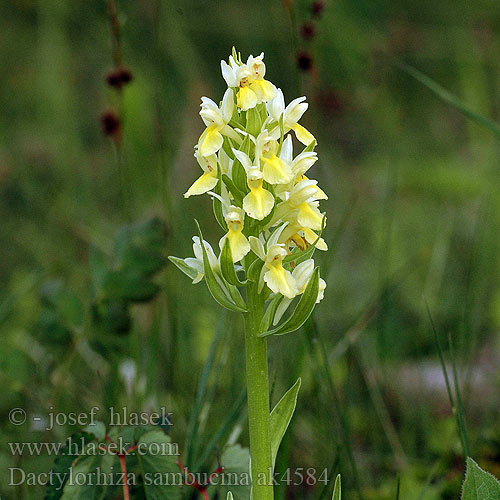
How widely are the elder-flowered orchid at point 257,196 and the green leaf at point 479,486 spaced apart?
0.36 meters

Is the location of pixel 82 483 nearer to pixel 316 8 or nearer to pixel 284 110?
pixel 284 110

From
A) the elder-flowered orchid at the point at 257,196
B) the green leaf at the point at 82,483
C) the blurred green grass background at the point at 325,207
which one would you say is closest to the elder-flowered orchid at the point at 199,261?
the elder-flowered orchid at the point at 257,196

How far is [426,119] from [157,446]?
4109mm

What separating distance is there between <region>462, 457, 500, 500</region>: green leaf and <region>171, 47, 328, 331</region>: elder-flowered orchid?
14.3 inches

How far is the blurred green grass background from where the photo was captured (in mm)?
1855

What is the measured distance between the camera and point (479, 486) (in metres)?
1.08

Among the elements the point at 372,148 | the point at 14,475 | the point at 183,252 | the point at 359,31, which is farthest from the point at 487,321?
the point at 14,475

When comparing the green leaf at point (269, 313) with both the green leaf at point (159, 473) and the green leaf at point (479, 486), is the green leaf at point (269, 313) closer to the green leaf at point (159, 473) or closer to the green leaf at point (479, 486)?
the green leaf at point (159, 473)

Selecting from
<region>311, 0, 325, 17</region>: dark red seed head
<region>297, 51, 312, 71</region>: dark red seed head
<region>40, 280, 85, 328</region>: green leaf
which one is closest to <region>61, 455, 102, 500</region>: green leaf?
<region>40, 280, 85, 328</region>: green leaf

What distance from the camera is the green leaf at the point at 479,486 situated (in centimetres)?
107

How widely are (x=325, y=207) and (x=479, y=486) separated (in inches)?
91.5

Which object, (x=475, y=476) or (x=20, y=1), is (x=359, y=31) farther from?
(x=475, y=476)

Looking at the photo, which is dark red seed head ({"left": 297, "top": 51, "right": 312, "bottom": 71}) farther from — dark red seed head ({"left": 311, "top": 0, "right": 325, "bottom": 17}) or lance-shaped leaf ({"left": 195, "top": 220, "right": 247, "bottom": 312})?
lance-shaped leaf ({"left": 195, "top": 220, "right": 247, "bottom": 312})

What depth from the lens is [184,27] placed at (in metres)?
4.20
